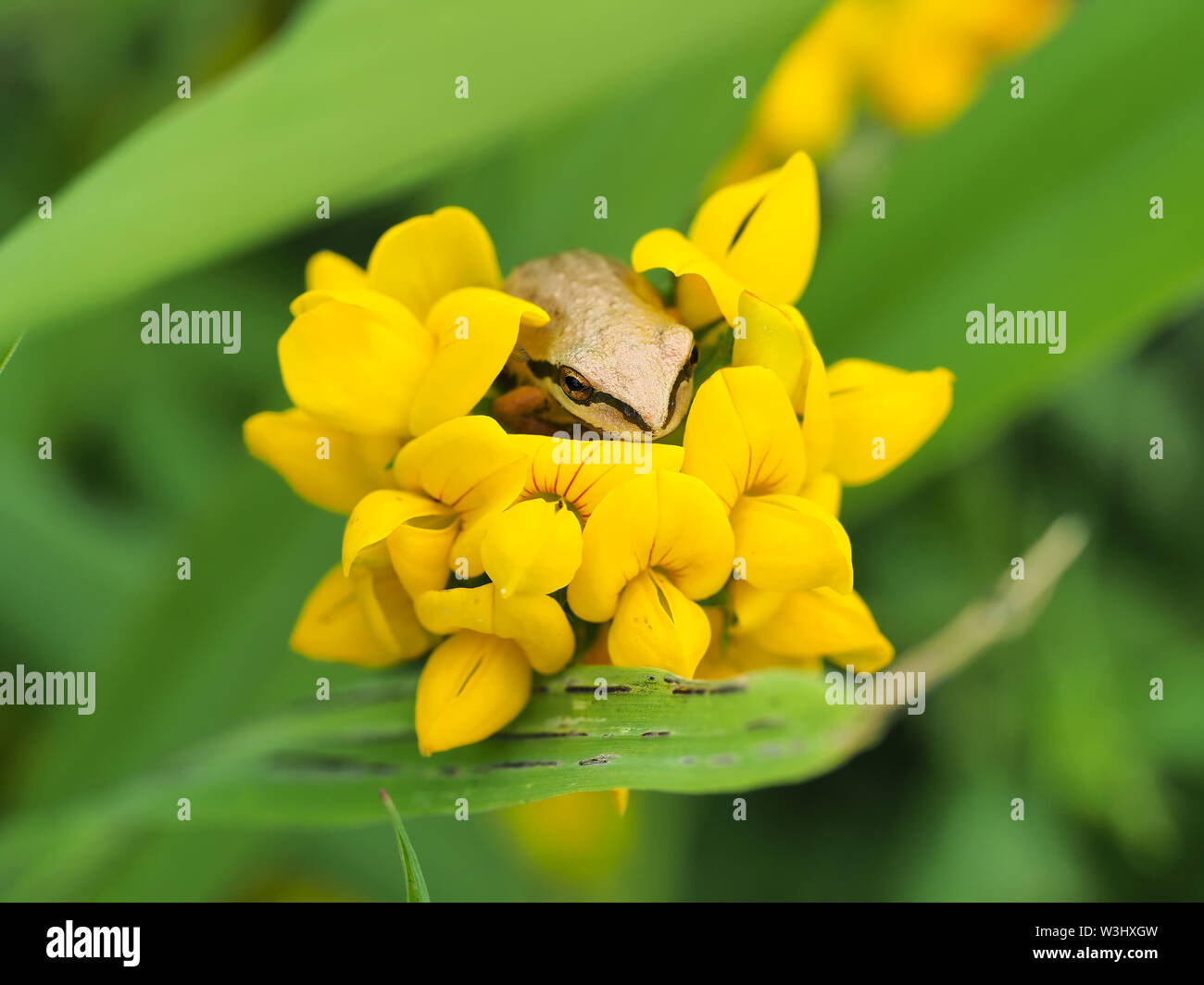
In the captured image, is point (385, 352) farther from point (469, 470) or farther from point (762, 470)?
point (762, 470)

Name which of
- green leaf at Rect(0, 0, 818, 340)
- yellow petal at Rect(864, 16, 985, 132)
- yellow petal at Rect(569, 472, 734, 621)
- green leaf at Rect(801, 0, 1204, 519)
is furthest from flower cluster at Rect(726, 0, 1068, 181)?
yellow petal at Rect(569, 472, 734, 621)

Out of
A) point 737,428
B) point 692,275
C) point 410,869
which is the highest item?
point 692,275

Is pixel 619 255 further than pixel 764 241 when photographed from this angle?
Yes

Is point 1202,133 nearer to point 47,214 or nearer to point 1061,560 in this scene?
point 1061,560

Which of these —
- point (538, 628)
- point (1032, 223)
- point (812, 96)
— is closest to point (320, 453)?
point (538, 628)

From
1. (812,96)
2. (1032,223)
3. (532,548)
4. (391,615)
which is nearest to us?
(532,548)
